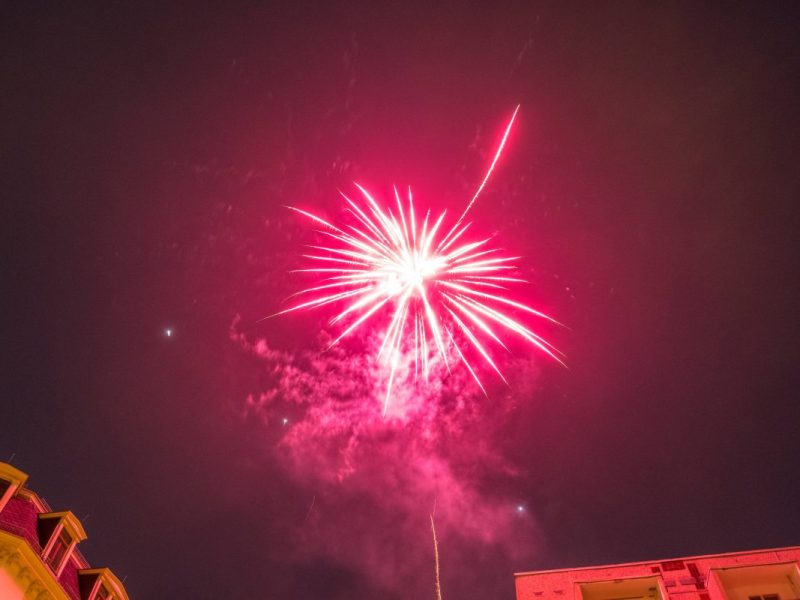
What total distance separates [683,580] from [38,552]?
2577 cm

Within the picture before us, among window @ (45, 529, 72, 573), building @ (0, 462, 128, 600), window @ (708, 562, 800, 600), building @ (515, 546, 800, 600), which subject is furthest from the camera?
window @ (45, 529, 72, 573)

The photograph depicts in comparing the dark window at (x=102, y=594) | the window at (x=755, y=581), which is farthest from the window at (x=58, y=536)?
the window at (x=755, y=581)

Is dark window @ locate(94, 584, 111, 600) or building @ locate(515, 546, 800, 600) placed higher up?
building @ locate(515, 546, 800, 600)

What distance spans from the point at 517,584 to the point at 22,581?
19568 mm

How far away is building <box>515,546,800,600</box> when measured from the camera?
74.9 ft

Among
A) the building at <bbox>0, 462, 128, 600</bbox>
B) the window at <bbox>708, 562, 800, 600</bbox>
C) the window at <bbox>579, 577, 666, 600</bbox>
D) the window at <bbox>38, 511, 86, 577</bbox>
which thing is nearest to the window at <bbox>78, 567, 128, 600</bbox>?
the building at <bbox>0, 462, 128, 600</bbox>

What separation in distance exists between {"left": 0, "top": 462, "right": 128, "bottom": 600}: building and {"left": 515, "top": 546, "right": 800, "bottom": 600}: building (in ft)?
62.3

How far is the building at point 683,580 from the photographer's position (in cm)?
2284

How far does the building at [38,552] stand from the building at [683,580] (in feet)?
62.3

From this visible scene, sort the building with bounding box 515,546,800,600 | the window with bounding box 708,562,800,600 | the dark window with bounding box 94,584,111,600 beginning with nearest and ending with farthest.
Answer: the window with bounding box 708,562,800,600 < the building with bounding box 515,546,800,600 < the dark window with bounding box 94,584,111,600

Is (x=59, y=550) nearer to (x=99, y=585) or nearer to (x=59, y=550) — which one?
(x=59, y=550)

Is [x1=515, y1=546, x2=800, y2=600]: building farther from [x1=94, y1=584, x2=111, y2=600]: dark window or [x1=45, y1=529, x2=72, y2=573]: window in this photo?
[x1=45, y1=529, x2=72, y2=573]: window

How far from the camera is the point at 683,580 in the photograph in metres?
23.6

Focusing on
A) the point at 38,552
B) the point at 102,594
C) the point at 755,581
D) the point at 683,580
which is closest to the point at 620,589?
the point at 683,580
